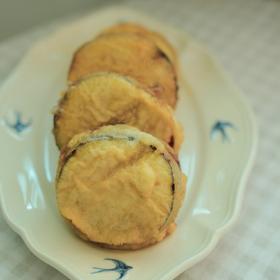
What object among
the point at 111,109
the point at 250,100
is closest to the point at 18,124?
the point at 111,109

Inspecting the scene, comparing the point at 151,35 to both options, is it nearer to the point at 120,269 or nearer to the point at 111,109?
the point at 111,109

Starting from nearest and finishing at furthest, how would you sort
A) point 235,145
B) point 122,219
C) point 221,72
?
point 122,219, point 235,145, point 221,72

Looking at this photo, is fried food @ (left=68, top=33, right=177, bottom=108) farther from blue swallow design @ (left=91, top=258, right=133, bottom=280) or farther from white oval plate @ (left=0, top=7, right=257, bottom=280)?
blue swallow design @ (left=91, top=258, right=133, bottom=280)

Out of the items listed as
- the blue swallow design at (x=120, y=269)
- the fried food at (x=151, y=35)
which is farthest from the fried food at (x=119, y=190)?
the fried food at (x=151, y=35)

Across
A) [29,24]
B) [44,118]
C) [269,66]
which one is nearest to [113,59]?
[44,118]

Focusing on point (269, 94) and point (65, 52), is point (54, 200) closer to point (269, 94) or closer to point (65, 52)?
point (65, 52)

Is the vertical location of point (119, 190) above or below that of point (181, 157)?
above

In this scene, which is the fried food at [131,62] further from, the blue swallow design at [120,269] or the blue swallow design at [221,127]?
the blue swallow design at [120,269]
